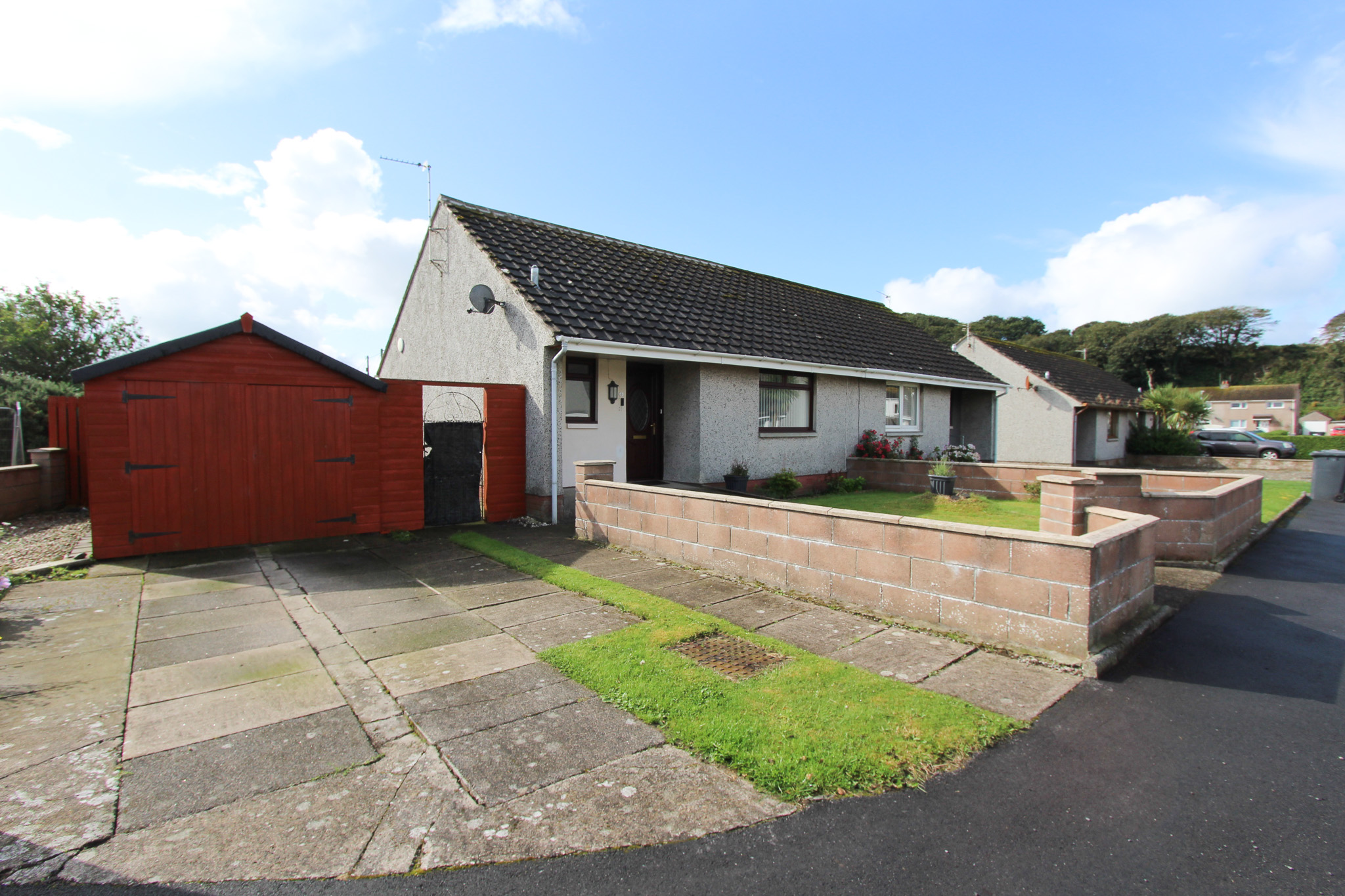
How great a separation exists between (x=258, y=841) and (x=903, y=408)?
15.6 metres

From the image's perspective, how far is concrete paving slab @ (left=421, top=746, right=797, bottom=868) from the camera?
2383 mm

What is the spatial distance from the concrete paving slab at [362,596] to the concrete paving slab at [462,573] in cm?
21

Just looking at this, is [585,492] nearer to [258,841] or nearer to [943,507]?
[258,841]

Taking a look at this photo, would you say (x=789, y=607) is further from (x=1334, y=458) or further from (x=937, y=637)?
(x=1334, y=458)

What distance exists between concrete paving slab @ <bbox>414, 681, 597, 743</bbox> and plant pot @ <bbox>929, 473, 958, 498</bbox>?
1026 cm

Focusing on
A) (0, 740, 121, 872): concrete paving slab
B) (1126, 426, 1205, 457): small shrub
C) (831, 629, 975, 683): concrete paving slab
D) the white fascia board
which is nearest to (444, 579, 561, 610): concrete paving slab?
(0, 740, 121, 872): concrete paving slab

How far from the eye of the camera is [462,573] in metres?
6.62

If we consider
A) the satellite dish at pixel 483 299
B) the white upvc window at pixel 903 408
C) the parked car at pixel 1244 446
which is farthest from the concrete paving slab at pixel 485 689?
the parked car at pixel 1244 446

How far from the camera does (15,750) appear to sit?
3037mm

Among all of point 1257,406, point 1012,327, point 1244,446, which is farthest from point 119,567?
point 1012,327

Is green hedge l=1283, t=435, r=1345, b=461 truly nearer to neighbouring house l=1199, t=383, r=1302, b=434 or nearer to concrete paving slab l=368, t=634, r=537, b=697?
neighbouring house l=1199, t=383, r=1302, b=434

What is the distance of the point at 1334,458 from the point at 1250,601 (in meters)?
12.8

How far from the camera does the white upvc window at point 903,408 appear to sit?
610 inches

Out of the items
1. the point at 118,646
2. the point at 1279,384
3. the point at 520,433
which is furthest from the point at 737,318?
the point at 1279,384
